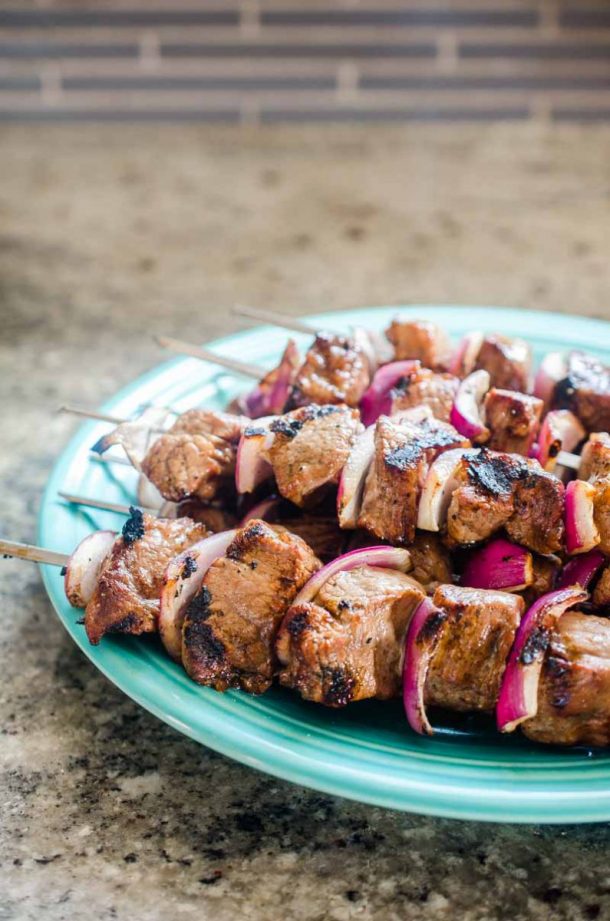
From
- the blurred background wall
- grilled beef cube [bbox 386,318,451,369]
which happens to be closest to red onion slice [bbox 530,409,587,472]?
grilled beef cube [bbox 386,318,451,369]

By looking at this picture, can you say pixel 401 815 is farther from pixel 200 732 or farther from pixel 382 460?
pixel 382 460

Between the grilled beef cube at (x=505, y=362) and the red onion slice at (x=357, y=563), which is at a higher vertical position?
the grilled beef cube at (x=505, y=362)

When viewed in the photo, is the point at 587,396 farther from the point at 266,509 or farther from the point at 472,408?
the point at 266,509

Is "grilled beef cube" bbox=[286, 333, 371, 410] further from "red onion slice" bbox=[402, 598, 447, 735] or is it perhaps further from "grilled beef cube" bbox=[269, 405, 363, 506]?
"red onion slice" bbox=[402, 598, 447, 735]

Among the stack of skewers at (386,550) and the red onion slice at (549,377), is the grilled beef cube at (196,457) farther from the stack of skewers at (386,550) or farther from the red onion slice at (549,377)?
the red onion slice at (549,377)

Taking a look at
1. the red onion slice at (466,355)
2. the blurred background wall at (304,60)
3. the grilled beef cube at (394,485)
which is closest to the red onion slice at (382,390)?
the red onion slice at (466,355)

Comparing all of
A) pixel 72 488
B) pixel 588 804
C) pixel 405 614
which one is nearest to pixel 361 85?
pixel 72 488
